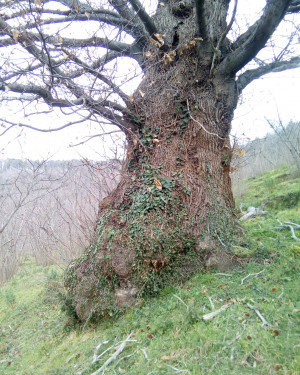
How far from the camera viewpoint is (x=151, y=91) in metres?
4.27

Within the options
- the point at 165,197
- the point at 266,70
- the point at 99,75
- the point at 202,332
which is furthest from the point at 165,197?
the point at 266,70

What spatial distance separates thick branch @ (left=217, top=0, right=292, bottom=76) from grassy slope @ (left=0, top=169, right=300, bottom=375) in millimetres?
2692

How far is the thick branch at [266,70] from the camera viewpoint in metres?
4.39

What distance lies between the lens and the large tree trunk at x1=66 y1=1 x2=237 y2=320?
3436 mm

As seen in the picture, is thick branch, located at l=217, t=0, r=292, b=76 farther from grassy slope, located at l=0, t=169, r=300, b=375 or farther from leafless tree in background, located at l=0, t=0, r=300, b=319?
grassy slope, located at l=0, t=169, r=300, b=375

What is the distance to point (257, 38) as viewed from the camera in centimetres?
355

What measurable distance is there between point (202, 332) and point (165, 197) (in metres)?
1.77

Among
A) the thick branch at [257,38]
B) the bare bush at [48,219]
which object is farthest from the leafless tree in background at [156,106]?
the bare bush at [48,219]

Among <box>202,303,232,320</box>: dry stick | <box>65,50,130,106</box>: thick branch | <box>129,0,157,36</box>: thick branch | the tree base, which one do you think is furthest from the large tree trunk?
<box>202,303,232,320</box>: dry stick

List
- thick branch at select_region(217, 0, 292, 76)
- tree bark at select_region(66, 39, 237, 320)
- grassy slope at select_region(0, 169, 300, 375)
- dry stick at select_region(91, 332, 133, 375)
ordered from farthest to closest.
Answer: tree bark at select_region(66, 39, 237, 320) → thick branch at select_region(217, 0, 292, 76) → dry stick at select_region(91, 332, 133, 375) → grassy slope at select_region(0, 169, 300, 375)

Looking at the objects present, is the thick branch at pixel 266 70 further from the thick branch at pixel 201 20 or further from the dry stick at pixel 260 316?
the dry stick at pixel 260 316

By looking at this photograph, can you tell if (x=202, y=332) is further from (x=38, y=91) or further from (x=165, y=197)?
(x=38, y=91)

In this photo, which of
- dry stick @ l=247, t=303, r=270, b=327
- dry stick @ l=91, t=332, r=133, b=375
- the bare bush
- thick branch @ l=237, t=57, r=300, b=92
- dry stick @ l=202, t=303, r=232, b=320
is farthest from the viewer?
the bare bush

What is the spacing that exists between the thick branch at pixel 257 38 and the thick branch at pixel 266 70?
0.35m
